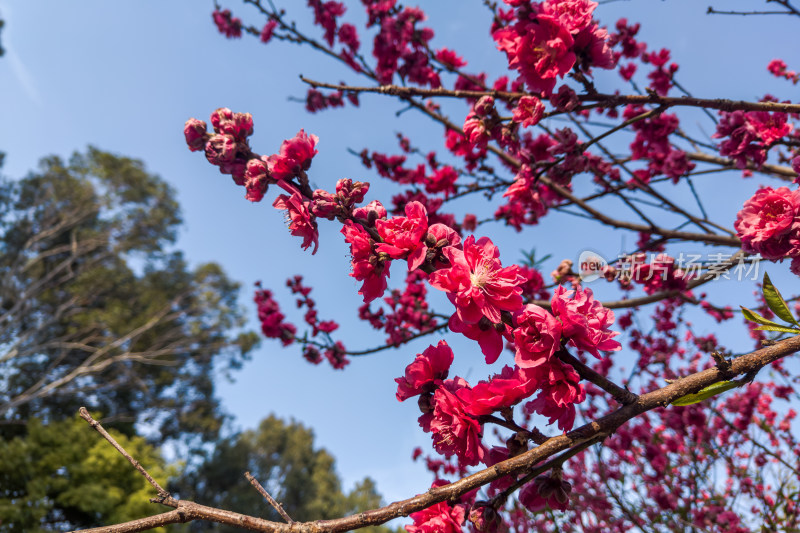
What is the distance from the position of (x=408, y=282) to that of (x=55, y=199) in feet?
64.9

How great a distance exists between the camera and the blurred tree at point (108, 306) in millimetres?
14945

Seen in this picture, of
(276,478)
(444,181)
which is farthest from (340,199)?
(276,478)

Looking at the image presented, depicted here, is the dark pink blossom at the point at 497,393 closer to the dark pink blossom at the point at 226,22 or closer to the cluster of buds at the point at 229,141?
the cluster of buds at the point at 229,141

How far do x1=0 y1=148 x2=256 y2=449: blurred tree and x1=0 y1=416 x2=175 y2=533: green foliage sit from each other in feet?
16.4

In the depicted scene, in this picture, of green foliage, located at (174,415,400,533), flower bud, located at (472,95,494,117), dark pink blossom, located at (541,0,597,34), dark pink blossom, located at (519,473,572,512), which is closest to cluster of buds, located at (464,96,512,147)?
flower bud, located at (472,95,494,117)

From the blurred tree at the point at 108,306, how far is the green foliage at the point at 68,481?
16.4ft

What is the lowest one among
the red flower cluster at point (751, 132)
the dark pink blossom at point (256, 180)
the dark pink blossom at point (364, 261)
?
the dark pink blossom at point (364, 261)

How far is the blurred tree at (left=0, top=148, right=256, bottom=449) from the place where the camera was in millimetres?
14945

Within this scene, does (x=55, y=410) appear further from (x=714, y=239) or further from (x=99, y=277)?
(x=714, y=239)

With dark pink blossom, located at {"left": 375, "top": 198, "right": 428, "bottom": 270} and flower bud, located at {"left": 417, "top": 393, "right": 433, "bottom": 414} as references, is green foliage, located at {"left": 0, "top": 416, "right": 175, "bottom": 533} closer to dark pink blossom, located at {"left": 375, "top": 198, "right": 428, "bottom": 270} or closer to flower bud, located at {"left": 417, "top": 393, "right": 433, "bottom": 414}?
flower bud, located at {"left": 417, "top": 393, "right": 433, "bottom": 414}

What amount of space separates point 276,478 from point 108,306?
13.6 m

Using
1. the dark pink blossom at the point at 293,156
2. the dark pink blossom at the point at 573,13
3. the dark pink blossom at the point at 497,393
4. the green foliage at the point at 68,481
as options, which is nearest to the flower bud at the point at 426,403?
the dark pink blossom at the point at 497,393

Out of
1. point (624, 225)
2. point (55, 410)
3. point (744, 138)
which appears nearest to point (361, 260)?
point (744, 138)

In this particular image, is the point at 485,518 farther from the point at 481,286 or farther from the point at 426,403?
the point at 481,286
